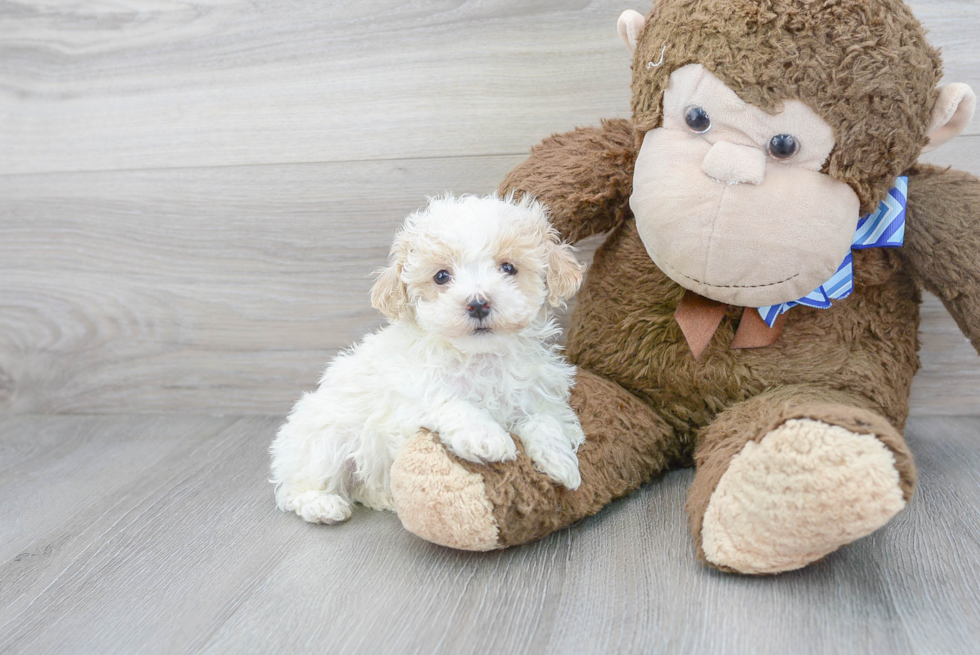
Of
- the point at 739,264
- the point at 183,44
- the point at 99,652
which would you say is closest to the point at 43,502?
the point at 99,652

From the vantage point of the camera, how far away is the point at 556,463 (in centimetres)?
90

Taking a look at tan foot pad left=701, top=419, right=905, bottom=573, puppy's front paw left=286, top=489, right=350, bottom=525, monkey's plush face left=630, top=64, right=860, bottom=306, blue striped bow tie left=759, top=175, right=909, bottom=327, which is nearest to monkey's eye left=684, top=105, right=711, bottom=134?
monkey's plush face left=630, top=64, right=860, bottom=306

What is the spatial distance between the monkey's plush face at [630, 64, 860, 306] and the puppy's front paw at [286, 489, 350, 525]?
0.53 meters

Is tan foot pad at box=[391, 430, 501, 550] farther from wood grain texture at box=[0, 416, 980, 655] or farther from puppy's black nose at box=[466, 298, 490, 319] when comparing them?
puppy's black nose at box=[466, 298, 490, 319]

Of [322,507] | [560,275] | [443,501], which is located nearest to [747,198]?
[560,275]

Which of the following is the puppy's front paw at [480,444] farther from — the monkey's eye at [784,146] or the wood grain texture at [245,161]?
the wood grain texture at [245,161]

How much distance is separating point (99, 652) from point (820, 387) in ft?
2.90

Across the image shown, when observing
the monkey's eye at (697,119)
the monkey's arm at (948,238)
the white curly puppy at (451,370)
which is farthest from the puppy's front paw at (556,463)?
the monkey's arm at (948,238)

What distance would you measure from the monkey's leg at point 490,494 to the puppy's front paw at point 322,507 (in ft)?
0.52

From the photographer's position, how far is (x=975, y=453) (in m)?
1.15

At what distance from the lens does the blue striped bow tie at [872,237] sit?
0.95 metres

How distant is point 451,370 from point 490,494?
0.18 meters

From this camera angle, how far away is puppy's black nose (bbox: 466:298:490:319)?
0.86 meters

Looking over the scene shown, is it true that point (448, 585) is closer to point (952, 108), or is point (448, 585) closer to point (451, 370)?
point (451, 370)
